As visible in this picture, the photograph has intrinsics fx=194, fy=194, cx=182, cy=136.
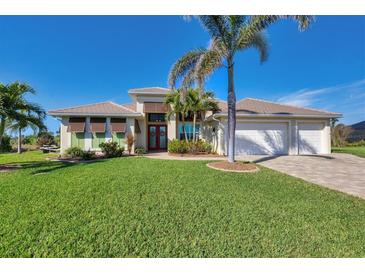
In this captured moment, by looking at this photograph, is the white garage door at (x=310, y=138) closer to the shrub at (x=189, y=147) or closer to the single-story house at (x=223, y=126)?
the single-story house at (x=223, y=126)

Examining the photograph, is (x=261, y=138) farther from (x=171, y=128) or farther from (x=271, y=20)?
(x=271, y=20)

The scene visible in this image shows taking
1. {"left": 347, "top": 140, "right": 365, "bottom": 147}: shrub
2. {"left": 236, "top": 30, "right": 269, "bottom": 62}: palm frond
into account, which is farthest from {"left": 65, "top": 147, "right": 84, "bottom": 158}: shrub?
{"left": 347, "top": 140, "right": 365, "bottom": 147}: shrub

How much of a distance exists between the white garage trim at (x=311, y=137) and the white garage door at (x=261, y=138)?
1.43m

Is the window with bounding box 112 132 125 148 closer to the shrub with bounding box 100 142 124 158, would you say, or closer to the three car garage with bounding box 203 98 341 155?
the shrub with bounding box 100 142 124 158

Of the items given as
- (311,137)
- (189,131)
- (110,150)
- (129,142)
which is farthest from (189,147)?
(311,137)

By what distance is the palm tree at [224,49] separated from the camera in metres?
10.6

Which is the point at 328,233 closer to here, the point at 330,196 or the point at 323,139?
the point at 330,196

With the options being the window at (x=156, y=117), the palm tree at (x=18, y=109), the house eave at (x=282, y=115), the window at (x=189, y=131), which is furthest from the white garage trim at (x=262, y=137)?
the palm tree at (x=18, y=109)

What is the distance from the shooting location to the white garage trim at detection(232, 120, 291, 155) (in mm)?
17719

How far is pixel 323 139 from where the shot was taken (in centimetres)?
1834
